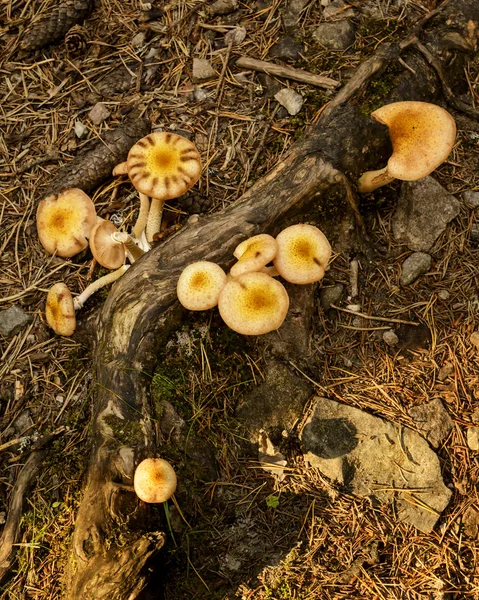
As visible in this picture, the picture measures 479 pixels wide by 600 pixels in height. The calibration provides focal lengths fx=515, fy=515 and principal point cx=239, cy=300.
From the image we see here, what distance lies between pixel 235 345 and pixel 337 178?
1528 mm

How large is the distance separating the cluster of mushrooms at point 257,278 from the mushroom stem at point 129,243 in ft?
2.02

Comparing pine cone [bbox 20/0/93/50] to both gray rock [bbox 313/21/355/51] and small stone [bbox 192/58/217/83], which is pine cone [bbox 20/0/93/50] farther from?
gray rock [bbox 313/21/355/51]

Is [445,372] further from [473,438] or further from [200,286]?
[200,286]

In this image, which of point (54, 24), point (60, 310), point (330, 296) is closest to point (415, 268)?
point (330, 296)

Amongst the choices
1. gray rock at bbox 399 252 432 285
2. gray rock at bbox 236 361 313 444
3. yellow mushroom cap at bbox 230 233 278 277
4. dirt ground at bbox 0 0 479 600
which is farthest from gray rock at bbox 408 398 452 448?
yellow mushroom cap at bbox 230 233 278 277

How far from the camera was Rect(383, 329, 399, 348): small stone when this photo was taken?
4043 mm

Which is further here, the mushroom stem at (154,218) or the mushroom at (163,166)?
the mushroom stem at (154,218)

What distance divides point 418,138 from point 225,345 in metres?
2.07

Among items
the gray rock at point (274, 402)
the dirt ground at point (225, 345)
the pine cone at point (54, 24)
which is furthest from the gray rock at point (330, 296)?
the pine cone at point (54, 24)

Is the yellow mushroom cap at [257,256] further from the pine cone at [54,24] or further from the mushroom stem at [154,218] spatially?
the pine cone at [54,24]

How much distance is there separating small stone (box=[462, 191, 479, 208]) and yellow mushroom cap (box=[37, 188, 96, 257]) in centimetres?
314

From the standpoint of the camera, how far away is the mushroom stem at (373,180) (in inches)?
161

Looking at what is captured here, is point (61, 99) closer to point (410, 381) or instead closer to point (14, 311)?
point (14, 311)

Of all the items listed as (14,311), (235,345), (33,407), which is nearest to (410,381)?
(235,345)
